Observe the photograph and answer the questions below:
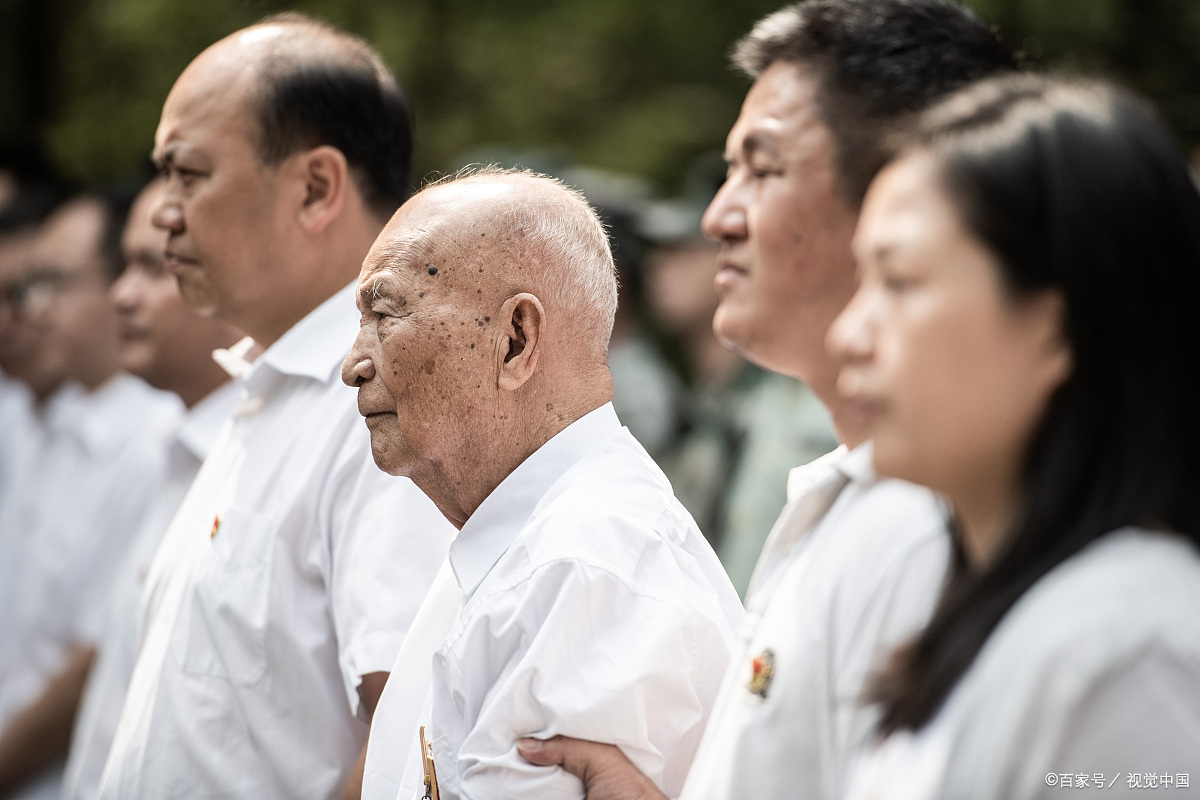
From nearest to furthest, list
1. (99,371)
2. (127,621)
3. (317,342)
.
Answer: (317,342) < (127,621) < (99,371)

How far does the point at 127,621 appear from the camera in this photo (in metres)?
3.88

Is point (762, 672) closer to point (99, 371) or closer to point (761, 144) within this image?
point (761, 144)

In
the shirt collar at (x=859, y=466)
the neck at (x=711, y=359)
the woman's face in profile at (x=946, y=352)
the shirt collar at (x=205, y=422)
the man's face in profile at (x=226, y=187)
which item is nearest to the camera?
the woman's face in profile at (x=946, y=352)

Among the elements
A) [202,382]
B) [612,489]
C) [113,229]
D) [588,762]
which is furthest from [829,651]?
[113,229]

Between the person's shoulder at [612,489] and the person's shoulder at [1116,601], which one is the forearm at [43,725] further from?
the person's shoulder at [1116,601]

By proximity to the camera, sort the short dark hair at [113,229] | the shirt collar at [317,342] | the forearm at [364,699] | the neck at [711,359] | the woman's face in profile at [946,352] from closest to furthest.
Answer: the woman's face in profile at [946,352], the forearm at [364,699], the shirt collar at [317,342], the short dark hair at [113,229], the neck at [711,359]

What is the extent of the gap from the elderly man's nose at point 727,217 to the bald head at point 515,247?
0.34 metres

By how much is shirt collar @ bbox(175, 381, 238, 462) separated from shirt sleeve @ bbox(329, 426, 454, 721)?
55.2 inches

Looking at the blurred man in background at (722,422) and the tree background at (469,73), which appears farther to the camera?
the tree background at (469,73)

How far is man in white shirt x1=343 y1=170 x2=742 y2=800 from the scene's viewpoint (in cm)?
205

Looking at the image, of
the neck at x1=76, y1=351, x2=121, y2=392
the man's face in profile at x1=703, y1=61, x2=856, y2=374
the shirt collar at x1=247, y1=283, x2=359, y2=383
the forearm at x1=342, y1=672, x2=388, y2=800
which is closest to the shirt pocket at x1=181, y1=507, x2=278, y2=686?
the forearm at x1=342, y1=672, x2=388, y2=800

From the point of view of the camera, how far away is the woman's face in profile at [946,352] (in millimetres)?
1464

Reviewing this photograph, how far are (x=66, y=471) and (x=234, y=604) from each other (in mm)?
3686

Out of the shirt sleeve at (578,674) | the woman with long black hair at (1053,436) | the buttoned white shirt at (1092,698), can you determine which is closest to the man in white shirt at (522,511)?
the shirt sleeve at (578,674)
